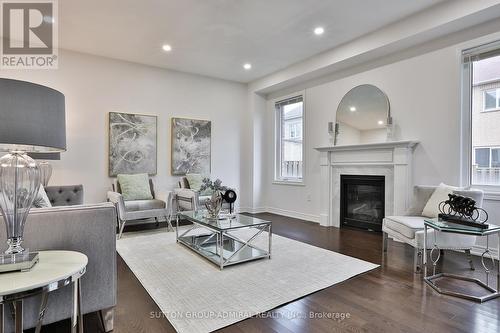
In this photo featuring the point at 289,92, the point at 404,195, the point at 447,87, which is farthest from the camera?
the point at 289,92

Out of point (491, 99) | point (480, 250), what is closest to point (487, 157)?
point (491, 99)

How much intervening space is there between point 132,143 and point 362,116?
4.02m

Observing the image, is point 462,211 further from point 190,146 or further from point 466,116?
point 190,146

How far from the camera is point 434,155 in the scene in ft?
12.0

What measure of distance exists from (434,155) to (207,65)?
403 centimetres

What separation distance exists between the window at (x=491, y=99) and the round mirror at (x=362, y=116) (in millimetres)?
1097

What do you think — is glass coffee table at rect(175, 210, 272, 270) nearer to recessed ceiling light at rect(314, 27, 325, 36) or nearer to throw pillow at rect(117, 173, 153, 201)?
throw pillow at rect(117, 173, 153, 201)

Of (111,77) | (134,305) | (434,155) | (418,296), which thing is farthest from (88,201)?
(434,155)

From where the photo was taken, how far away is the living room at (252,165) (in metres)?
1.65

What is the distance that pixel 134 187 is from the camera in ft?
14.9

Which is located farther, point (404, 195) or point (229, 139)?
point (229, 139)

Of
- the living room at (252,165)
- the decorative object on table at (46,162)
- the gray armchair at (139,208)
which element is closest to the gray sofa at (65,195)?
the living room at (252,165)

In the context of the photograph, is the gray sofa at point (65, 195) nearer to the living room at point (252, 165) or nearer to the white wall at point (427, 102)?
the living room at point (252, 165)

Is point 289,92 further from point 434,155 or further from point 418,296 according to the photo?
point 418,296
